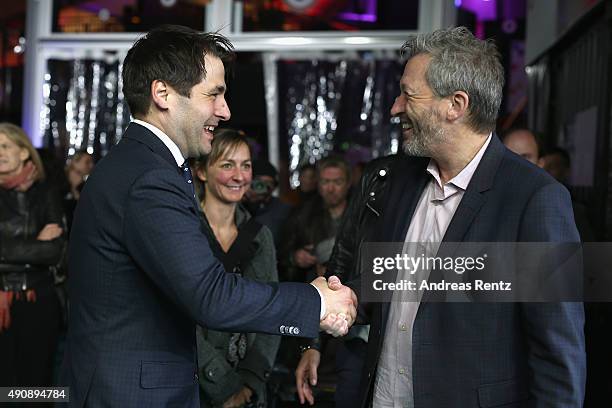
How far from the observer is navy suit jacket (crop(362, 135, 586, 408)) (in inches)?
66.7

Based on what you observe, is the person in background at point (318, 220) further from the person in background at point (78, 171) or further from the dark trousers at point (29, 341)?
the person in background at point (78, 171)

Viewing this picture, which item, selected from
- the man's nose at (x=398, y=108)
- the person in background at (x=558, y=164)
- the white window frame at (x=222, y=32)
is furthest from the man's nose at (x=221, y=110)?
the white window frame at (x=222, y=32)

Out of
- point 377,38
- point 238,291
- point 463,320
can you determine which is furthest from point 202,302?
point 377,38

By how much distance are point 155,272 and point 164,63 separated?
0.51 m

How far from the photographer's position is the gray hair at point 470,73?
199cm

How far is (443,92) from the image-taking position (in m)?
2.01

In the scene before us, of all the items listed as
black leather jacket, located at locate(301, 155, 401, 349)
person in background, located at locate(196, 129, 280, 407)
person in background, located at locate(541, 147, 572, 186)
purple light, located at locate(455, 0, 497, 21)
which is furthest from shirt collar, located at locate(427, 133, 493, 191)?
purple light, located at locate(455, 0, 497, 21)

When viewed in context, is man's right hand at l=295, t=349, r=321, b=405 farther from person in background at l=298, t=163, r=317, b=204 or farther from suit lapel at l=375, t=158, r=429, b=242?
person in background at l=298, t=163, r=317, b=204

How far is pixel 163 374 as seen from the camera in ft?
5.67

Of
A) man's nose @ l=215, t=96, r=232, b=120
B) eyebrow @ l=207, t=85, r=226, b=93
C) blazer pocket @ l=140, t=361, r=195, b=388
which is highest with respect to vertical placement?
eyebrow @ l=207, t=85, r=226, b=93

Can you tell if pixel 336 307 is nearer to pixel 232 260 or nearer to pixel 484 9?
pixel 232 260

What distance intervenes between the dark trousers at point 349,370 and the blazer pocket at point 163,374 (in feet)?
2.32

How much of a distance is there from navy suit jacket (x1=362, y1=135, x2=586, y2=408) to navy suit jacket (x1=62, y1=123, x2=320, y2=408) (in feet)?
1.09
